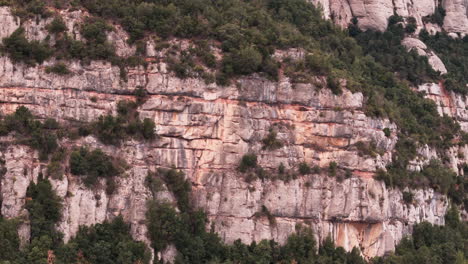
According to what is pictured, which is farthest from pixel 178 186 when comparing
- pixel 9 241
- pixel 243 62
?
pixel 9 241

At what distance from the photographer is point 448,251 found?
118 m

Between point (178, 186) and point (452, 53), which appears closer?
point (178, 186)

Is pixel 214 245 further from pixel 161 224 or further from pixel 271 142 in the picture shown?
pixel 271 142

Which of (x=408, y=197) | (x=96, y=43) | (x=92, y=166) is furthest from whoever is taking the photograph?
(x=408, y=197)

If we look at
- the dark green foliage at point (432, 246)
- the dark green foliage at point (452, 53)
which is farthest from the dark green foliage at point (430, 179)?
the dark green foliage at point (452, 53)

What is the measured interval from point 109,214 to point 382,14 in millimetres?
60935

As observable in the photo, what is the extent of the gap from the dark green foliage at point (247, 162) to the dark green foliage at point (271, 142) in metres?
1.96

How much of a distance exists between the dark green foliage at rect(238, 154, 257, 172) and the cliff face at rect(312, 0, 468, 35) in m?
37.9

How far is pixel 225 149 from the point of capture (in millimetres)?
109688

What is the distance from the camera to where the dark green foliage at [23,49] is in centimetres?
10488

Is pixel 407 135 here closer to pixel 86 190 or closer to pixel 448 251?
pixel 448 251

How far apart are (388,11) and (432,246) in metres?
43.5

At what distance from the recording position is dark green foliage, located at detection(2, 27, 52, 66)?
10488 centimetres

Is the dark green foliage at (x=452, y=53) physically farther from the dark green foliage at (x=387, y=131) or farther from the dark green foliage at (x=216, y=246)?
the dark green foliage at (x=216, y=246)
